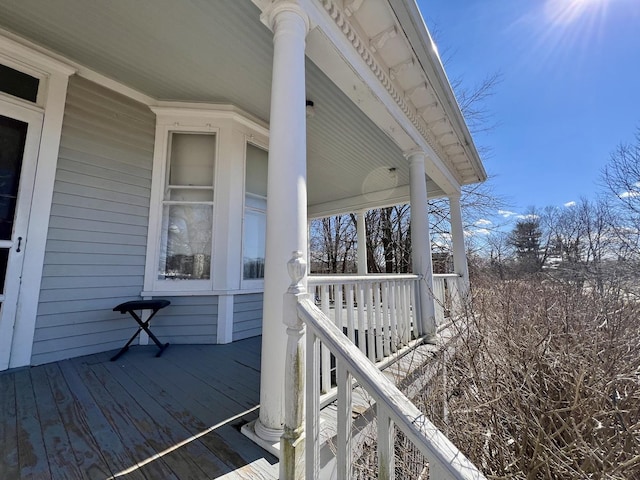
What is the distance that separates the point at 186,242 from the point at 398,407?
10.4 feet

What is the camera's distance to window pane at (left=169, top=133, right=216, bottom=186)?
11.3ft

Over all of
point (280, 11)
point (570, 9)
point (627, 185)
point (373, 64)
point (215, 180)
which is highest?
point (570, 9)

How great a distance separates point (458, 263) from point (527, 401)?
14.9ft

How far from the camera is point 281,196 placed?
1.58 meters

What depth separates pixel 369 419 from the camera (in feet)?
5.52

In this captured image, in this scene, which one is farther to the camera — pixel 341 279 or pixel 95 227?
pixel 95 227

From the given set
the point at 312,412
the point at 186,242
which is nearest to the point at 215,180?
the point at 186,242

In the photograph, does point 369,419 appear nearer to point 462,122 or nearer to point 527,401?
point 527,401

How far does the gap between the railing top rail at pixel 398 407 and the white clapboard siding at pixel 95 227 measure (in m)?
2.53

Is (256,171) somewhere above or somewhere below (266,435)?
above

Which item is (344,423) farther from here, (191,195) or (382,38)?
(191,195)

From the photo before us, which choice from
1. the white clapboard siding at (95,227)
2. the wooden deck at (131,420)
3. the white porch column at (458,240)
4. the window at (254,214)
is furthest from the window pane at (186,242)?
the white porch column at (458,240)

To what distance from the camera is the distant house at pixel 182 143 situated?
5.81 ft

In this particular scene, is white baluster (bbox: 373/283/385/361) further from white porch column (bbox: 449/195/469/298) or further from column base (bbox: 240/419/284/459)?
white porch column (bbox: 449/195/469/298)
